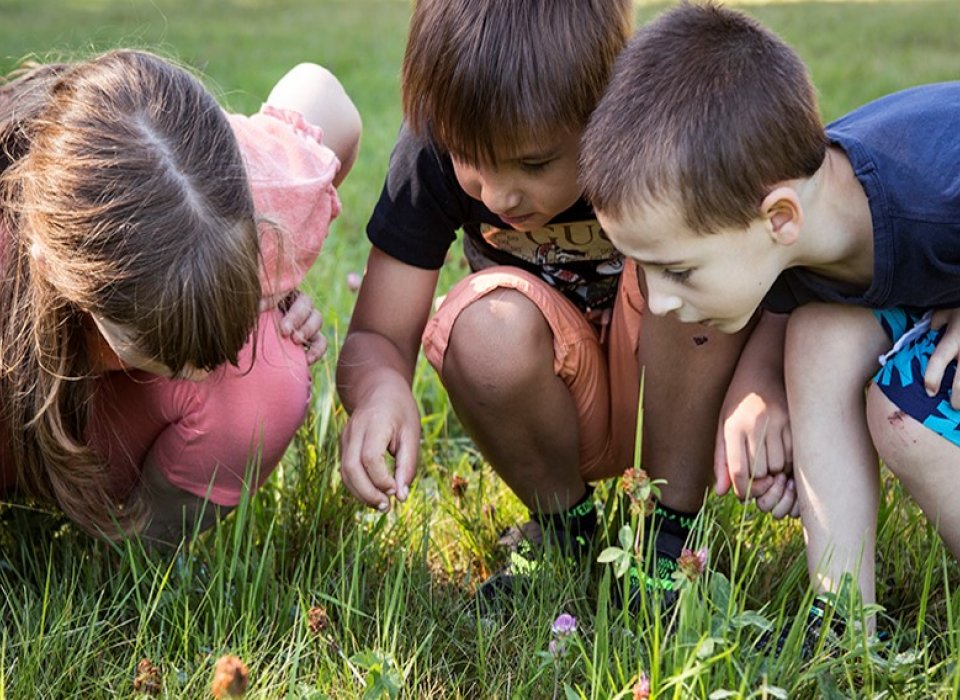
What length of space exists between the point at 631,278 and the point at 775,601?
1.93 ft

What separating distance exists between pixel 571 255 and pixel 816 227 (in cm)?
52

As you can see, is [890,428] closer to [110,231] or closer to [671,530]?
[671,530]

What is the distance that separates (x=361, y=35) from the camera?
8.30m

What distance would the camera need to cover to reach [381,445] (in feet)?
6.42

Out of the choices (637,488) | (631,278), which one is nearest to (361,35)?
(631,278)

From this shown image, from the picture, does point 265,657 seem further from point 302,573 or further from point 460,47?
point 460,47

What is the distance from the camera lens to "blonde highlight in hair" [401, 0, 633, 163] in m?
1.84

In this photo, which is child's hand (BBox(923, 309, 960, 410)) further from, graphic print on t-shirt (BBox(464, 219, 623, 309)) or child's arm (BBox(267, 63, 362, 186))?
child's arm (BBox(267, 63, 362, 186))

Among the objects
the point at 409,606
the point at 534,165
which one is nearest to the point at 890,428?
the point at 534,165

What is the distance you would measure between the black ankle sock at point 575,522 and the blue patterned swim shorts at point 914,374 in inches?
→ 22.2

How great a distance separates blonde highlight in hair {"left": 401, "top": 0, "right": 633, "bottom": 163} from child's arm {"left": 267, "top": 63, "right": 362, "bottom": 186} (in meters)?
0.48


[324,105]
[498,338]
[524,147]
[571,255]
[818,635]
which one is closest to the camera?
[818,635]

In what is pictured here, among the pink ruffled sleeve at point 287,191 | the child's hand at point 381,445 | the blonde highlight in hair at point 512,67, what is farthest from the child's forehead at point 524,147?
the child's hand at point 381,445

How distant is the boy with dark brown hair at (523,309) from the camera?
187cm
